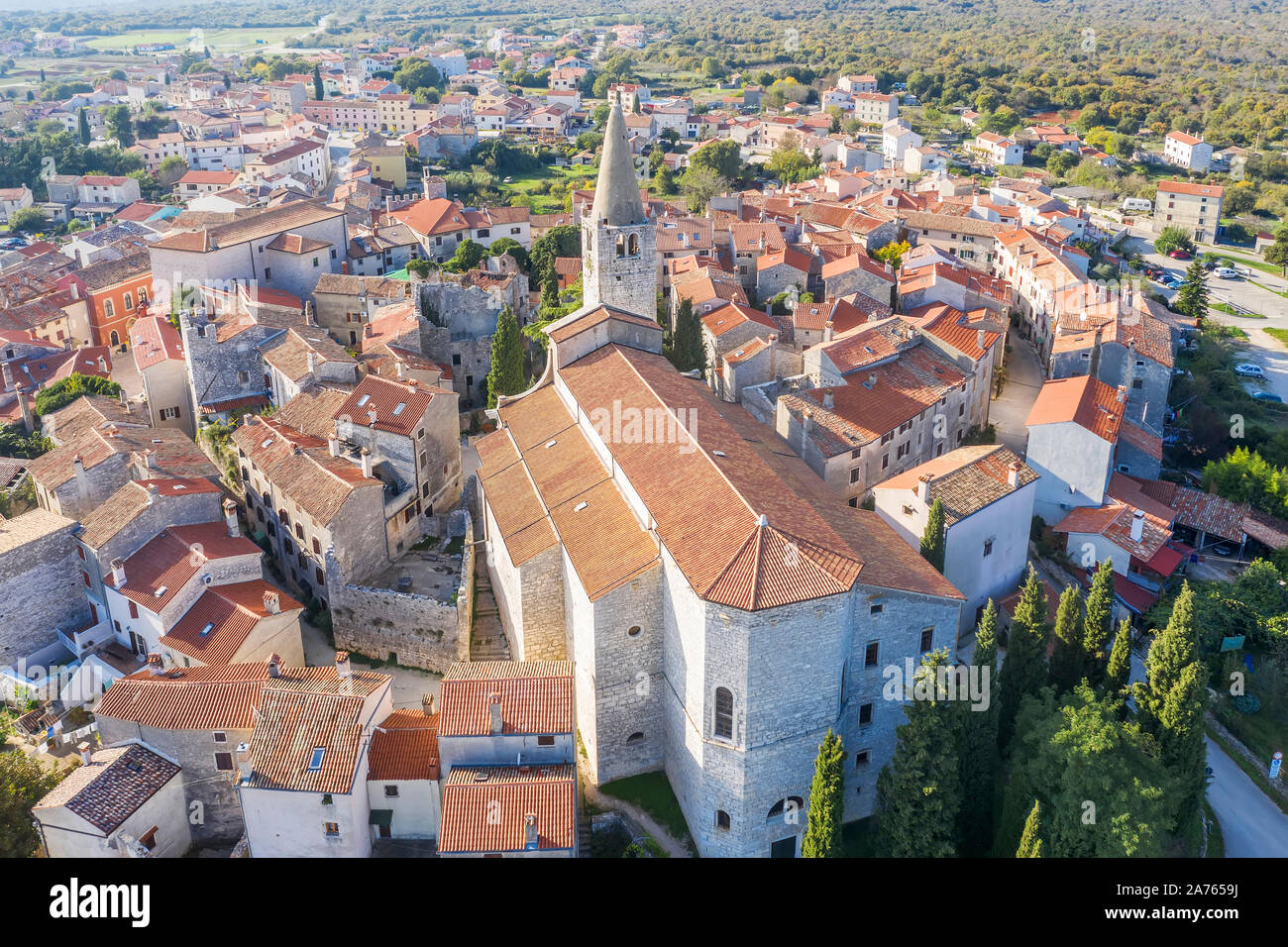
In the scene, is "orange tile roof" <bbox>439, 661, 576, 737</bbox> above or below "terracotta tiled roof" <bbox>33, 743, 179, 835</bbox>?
above

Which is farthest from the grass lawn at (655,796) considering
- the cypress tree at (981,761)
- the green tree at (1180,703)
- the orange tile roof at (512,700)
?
the green tree at (1180,703)

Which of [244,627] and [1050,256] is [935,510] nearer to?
[244,627]

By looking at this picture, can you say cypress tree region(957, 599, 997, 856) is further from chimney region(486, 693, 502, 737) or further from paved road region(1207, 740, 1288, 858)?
chimney region(486, 693, 502, 737)

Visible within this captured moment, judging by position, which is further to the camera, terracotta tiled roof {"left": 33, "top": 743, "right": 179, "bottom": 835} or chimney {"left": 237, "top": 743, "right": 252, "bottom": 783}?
terracotta tiled roof {"left": 33, "top": 743, "right": 179, "bottom": 835}

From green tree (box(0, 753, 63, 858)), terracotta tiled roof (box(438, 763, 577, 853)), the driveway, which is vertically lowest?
the driveway

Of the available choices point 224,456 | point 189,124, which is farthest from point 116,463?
point 189,124

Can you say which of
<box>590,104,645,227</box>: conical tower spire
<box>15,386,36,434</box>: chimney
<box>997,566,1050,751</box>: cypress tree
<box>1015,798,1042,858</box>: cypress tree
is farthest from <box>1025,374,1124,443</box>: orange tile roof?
<box>15,386,36,434</box>: chimney
